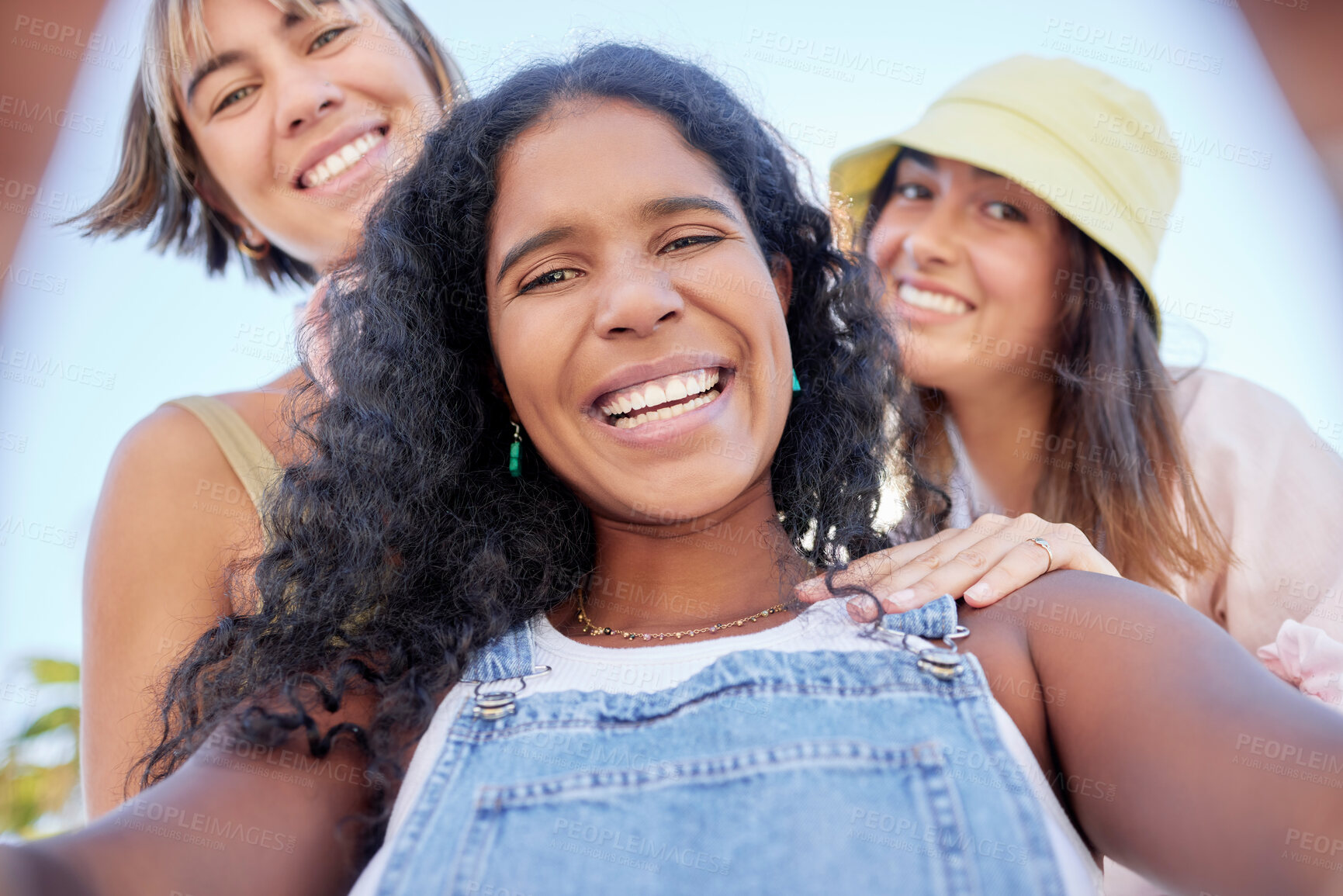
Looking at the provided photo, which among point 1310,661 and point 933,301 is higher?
point 933,301

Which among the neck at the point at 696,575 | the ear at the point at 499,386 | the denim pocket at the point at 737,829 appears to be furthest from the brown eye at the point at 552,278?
the denim pocket at the point at 737,829

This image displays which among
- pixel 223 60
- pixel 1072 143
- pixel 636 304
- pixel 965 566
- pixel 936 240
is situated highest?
pixel 223 60

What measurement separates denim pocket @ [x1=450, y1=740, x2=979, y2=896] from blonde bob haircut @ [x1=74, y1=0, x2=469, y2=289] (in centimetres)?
190

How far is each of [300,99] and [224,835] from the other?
1.88 meters

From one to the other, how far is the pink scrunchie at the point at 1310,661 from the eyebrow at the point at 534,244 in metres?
1.65

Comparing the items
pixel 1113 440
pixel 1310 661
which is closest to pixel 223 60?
pixel 1113 440

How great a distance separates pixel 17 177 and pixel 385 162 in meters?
1.34

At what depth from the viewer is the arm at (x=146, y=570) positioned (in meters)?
2.20

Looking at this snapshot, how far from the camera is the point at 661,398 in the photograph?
179cm

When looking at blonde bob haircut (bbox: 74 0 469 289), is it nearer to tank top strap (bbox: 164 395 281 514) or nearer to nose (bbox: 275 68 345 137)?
nose (bbox: 275 68 345 137)

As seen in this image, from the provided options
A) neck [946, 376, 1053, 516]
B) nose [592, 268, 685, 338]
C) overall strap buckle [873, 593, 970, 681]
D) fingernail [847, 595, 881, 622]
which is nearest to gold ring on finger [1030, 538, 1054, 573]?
overall strap buckle [873, 593, 970, 681]

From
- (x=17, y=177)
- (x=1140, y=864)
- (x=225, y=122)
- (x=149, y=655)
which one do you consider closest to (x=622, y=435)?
(x=1140, y=864)

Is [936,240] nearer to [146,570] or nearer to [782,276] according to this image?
[782,276]

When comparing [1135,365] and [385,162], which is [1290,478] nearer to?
[1135,365]
